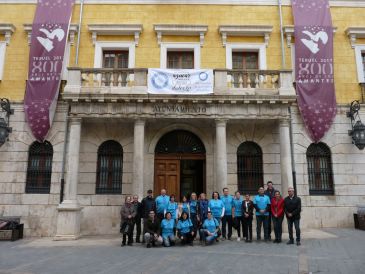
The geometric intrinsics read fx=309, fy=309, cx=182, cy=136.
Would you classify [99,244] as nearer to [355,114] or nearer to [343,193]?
[343,193]

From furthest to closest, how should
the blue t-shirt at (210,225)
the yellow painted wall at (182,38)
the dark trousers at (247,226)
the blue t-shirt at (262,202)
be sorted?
the yellow painted wall at (182,38) → the blue t-shirt at (262,202) → the dark trousers at (247,226) → the blue t-shirt at (210,225)

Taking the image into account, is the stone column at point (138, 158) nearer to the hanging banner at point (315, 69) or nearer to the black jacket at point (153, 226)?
the black jacket at point (153, 226)

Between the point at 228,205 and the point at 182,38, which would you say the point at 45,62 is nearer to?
the point at 182,38

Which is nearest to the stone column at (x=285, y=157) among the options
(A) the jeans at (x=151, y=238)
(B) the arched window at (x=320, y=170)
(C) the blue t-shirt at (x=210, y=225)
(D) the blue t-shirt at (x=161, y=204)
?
(B) the arched window at (x=320, y=170)

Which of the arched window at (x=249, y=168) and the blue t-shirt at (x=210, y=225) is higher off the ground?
the arched window at (x=249, y=168)

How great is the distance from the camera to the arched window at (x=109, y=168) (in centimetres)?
1445

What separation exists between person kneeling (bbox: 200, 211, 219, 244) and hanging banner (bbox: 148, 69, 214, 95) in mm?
5477

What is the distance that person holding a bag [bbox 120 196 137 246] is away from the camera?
10688 millimetres

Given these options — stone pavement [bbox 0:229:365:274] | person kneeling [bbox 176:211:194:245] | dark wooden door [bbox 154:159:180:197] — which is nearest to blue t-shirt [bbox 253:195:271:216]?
stone pavement [bbox 0:229:365:274]

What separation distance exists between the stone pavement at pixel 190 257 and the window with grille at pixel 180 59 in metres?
9.15

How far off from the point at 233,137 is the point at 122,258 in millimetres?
8352

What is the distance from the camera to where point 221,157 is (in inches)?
517

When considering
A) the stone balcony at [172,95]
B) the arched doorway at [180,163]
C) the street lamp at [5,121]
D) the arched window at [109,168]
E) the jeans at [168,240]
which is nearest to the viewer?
the jeans at [168,240]

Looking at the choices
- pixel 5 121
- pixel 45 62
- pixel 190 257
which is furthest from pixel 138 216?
pixel 45 62
